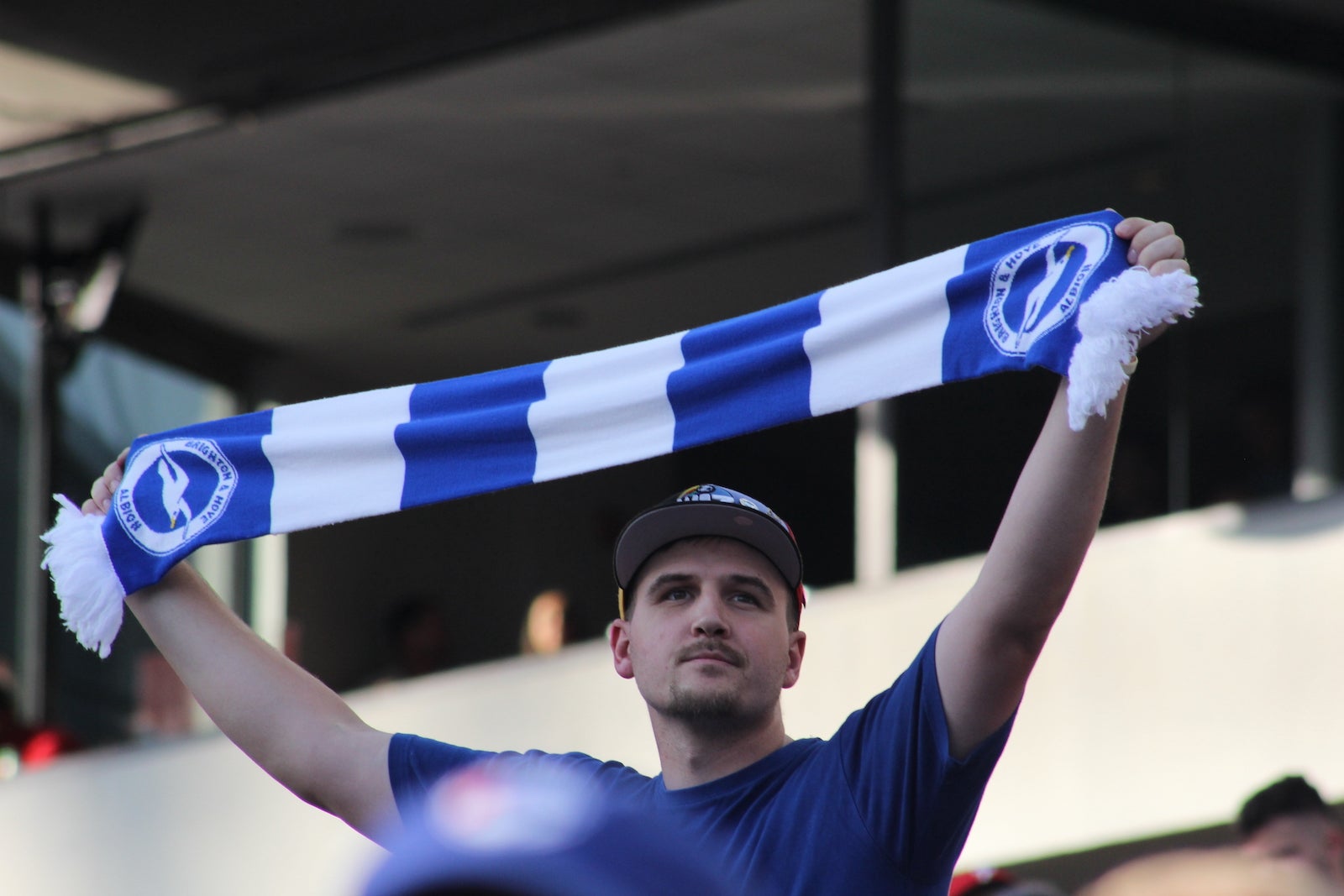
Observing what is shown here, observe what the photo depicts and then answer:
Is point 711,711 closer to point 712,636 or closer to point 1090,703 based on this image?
point 712,636

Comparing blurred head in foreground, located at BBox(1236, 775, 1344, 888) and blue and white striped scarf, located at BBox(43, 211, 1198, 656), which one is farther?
blurred head in foreground, located at BBox(1236, 775, 1344, 888)

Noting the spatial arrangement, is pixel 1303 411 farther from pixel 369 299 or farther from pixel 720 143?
pixel 369 299

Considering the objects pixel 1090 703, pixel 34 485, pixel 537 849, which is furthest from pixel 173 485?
pixel 34 485

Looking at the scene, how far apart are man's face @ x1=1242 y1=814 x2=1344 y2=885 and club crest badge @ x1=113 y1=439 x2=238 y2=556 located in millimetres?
1554

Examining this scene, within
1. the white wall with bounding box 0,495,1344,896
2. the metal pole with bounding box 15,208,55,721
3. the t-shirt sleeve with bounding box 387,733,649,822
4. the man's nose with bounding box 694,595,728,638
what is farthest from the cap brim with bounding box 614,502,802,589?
the metal pole with bounding box 15,208,55,721

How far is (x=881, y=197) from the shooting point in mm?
6926

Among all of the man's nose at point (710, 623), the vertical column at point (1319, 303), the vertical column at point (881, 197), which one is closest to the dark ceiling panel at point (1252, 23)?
the vertical column at point (1319, 303)

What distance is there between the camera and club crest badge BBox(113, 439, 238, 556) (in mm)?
2375

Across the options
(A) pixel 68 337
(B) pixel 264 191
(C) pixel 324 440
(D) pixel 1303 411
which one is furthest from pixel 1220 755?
(A) pixel 68 337

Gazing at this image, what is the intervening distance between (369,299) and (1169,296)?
358 inches

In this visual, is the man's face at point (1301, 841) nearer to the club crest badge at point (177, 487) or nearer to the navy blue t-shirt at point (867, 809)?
the navy blue t-shirt at point (867, 809)

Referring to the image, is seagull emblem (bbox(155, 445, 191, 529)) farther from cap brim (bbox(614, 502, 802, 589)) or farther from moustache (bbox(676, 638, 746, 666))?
moustache (bbox(676, 638, 746, 666))

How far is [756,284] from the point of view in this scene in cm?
993

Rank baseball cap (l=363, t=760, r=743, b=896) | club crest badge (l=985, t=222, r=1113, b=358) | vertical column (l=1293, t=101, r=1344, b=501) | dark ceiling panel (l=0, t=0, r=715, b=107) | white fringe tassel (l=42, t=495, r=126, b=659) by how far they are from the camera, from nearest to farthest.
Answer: baseball cap (l=363, t=760, r=743, b=896) < club crest badge (l=985, t=222, r=1113, b=358) < white fringe tassel (l=42, t=495, r=126, b=659) < vertical column (l=1293, t=101, r=1344, b=501) < dark ceiling panel (l=0, t=0, r=715, b=107)
